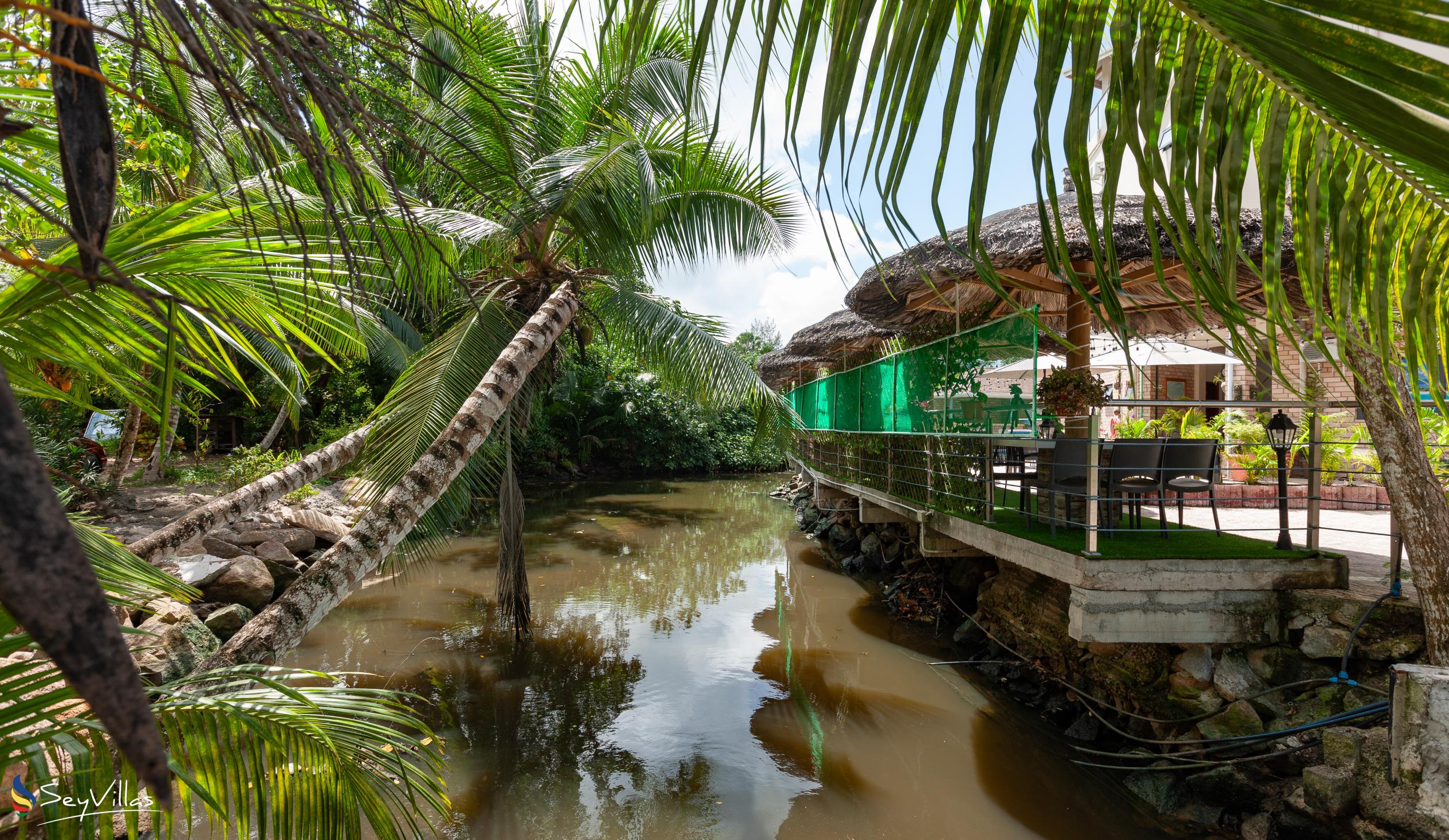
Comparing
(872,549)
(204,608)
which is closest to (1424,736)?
(204,608)

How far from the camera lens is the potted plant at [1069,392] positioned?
646 cm

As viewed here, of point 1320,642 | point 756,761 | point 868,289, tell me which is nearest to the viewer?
point 1320,642

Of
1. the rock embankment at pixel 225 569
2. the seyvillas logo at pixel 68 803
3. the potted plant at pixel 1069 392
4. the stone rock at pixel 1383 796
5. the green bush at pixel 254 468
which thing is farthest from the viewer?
Answer: the green bush at pixel 254 468

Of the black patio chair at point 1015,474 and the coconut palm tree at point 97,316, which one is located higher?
the coconut palm tree at point 97,316

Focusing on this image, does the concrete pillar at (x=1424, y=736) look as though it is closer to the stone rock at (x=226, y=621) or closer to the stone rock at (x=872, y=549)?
the stone rock at (x=226, y=621)

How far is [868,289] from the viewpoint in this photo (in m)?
8.64

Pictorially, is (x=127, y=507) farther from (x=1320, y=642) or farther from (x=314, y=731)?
(x=1320, y=642)

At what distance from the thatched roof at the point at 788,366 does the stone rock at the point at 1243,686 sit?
446 inches

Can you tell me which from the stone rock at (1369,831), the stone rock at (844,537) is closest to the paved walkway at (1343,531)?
the stone rock at (1369,831)

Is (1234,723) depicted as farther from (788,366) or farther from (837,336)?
(788,366)

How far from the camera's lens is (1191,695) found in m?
5.02

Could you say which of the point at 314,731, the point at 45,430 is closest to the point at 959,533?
the point at 314,731

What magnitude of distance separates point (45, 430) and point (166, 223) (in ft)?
38.9

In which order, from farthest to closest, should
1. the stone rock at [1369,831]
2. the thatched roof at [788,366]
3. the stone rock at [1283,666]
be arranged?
1. the thatched roof at [788,366]
2. the stone rock at [1283,666]
3. the stone rock at [1369,831]
